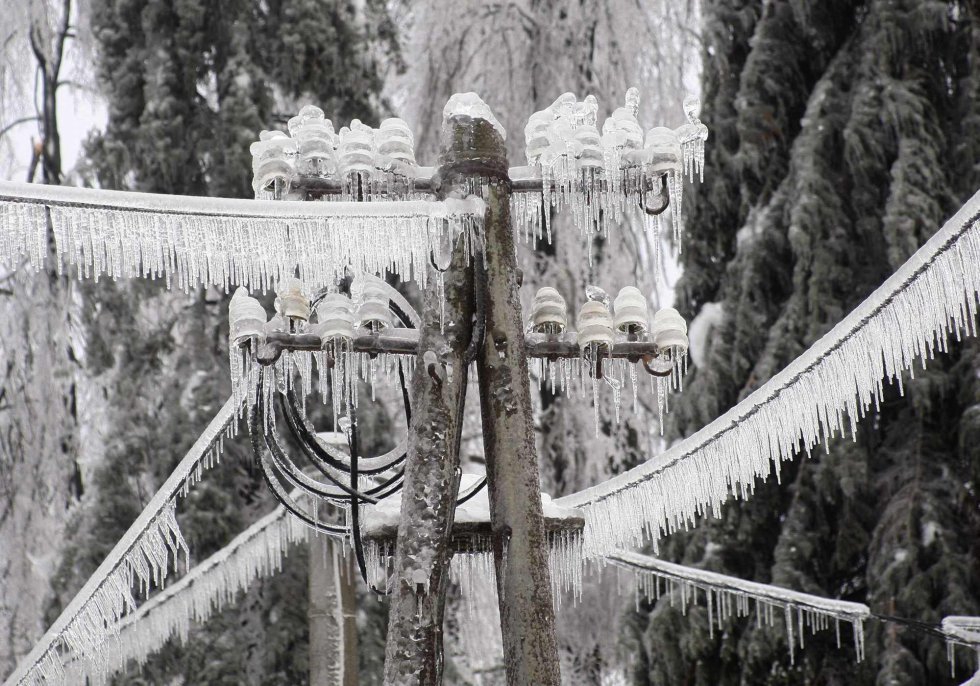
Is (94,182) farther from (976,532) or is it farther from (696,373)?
(976,532)

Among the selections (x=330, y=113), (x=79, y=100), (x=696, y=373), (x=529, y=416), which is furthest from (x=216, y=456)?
(x=79, y=100)

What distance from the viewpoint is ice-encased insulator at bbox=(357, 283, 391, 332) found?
4.33 metres


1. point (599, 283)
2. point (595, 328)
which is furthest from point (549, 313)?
point (599, 283)

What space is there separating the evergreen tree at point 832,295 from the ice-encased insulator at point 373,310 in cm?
362

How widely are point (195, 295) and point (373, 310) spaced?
5.34 m

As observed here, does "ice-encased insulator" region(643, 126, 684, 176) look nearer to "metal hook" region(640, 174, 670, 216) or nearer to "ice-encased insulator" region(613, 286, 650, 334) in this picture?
"metal hook" region(640, 174, 670, 216)

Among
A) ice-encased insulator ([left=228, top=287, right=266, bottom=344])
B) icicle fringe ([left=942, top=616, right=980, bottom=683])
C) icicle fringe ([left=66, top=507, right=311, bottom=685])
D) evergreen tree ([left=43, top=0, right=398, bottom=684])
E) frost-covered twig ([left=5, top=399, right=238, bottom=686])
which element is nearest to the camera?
ice-encased insulator ([left=228, top=287, right=266, bottom=344])

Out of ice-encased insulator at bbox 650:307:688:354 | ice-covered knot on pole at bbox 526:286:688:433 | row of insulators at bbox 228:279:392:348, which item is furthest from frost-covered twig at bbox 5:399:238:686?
ice-encased insulator at bbox 650:307:688:354

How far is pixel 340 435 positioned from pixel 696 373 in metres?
2.78

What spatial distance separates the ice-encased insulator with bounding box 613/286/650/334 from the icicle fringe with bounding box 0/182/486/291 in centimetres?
79

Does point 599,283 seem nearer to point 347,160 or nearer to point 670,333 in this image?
point 670,333

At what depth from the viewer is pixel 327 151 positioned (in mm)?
4340

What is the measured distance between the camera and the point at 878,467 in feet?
24.7

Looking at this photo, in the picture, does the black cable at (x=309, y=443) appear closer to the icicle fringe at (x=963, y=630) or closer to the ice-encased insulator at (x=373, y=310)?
the ice-encased insulator at (x=373, y=310)
